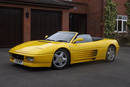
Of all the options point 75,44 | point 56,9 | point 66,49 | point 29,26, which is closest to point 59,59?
point 66,49

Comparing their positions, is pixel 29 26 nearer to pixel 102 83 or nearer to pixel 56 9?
pixel 56 9

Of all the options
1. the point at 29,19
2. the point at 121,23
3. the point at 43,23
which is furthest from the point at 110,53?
the point at 121,23

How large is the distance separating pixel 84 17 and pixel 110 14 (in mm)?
2668

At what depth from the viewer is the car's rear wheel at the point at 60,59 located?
6.68m

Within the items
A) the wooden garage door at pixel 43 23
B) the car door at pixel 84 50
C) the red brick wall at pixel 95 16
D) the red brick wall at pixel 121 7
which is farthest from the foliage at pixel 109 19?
the car door at pixel 84 50

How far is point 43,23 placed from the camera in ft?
50.5

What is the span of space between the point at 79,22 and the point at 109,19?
3137 mm

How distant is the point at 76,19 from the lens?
21.3m

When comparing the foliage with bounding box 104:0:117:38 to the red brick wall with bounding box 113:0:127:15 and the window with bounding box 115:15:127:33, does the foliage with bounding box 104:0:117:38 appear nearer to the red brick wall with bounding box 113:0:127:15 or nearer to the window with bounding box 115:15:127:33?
the red brick wall with bounding box 113:0:127:15

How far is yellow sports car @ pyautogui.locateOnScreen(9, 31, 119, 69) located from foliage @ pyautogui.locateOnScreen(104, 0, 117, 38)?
37.1 feet

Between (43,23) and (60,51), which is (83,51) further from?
(43,23)

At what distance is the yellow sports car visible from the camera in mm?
6293

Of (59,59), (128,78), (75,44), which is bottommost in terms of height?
(128,78)

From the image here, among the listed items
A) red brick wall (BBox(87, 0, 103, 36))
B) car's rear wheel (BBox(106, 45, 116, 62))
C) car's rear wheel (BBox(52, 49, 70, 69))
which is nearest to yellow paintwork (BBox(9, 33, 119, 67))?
car's rear wheel (BBox(52, 49, 70, 69))
